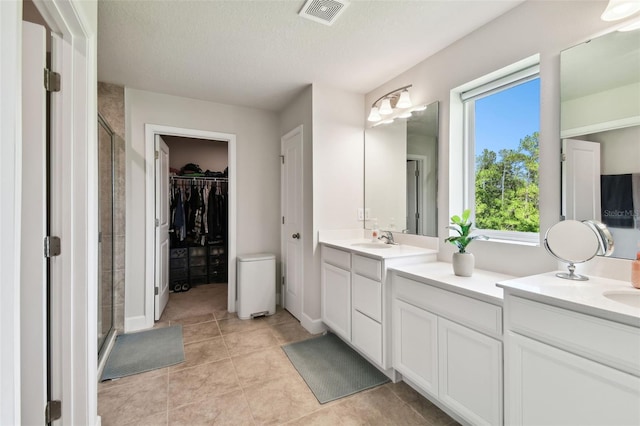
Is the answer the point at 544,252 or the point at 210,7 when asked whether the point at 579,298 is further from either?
the point at 210,7

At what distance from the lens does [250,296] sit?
322cm

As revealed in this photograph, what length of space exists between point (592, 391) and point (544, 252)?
2.50 ft

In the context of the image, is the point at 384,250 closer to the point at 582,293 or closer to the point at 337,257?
the point at 337,257

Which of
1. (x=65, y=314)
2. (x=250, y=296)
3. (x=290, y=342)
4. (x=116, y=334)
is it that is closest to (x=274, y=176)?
(x=250, y=296)

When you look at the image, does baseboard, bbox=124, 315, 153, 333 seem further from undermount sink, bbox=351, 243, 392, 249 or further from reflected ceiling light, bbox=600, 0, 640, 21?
reflected ceiling light, bbox=600, 0, 640, 21

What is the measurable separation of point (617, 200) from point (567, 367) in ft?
2.77

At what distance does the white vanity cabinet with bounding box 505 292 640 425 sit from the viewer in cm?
98

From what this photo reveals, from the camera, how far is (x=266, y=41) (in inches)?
83.2

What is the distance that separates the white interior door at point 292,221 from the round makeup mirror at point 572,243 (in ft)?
6.82

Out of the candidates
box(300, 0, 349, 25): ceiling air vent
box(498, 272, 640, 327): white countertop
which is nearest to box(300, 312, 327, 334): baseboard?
box(498, 272, 640, 327): white countertop

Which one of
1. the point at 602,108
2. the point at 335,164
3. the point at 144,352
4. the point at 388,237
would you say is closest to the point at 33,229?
the point at 144,352

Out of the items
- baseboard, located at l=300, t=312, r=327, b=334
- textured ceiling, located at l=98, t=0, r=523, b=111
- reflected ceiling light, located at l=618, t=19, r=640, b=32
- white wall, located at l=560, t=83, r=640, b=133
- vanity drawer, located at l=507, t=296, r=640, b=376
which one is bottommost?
baseboard, located at l=300, t=312, r=327, b=334

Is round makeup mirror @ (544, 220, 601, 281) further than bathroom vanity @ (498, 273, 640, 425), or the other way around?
round makeup mirror @ (544, 220, 601, 281)

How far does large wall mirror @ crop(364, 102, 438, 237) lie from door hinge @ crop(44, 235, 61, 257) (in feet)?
7.59
